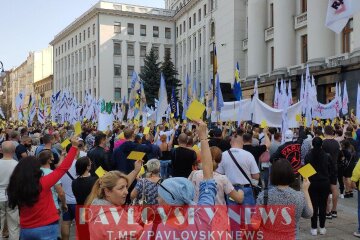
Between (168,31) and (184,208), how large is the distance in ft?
222

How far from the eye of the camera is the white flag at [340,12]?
6750 millimetres

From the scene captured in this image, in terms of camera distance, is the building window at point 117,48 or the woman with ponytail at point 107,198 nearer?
the woman with ponytail at point 107,198

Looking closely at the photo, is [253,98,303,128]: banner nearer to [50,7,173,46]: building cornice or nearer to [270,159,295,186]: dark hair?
[270,159,295,186]: dark hair

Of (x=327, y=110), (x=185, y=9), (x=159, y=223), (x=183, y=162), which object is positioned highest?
(x=185, y=9)

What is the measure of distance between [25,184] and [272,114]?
398 inches

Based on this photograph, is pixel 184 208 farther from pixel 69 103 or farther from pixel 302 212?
pixel 69 103

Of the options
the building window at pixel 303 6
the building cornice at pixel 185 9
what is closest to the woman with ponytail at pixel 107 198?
the building window at pixel 303 6

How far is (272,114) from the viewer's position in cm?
1305

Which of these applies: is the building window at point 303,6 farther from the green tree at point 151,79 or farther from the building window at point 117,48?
the building window at point 117,48

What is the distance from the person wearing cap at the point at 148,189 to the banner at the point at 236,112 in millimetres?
9849

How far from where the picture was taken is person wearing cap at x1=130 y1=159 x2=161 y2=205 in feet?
16.2

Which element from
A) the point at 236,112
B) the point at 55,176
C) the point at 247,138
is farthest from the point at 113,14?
the point at 55,176

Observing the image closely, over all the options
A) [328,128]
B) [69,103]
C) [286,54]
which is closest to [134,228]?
[328,128]

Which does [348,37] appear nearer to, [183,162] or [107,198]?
[183,162]
